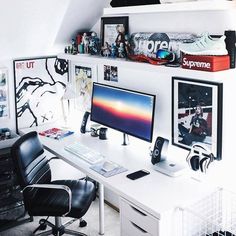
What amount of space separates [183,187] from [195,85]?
68 centimetres

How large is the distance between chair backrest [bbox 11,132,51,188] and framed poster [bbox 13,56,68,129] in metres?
0.76

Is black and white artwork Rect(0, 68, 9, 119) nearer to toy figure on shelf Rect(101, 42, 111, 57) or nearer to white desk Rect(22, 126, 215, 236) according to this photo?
white desk Rect(22, 126, 215, 236)

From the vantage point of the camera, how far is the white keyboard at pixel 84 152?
9.20 feet

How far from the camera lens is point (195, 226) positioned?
7.57ft

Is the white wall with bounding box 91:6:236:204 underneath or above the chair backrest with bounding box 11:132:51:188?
above

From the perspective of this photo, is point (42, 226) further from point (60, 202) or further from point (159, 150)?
point (159, 150)

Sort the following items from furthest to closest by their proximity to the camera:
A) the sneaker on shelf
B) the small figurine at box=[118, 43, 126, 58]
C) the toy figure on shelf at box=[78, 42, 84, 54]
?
1. the toy figure on shelf at box=[78, 42, 84, 54]
2. the small figurine at box=[118, 43, 126, 58]
3. the sneaker on shelf

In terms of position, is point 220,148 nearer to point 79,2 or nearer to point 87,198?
point 87,198

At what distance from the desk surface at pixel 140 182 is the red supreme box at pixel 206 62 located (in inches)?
29.1

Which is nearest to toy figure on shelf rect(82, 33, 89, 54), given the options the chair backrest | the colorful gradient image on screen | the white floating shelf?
the colorful gradient image on screen

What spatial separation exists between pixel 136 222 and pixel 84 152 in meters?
0.84

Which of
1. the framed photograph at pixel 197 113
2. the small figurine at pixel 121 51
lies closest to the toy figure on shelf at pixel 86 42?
the small figurine at pixel 121 51

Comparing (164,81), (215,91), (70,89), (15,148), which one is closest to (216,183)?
(215,91)

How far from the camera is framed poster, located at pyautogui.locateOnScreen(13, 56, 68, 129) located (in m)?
3.57
